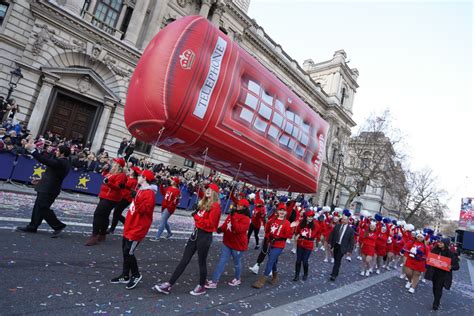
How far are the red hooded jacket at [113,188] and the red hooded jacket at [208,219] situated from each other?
2466mm

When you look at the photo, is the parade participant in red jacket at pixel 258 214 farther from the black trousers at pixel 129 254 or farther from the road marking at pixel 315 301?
the black trousers at pixel 129 254

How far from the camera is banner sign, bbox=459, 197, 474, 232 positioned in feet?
135

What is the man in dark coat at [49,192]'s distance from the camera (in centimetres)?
594

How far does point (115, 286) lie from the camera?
444 centimetres

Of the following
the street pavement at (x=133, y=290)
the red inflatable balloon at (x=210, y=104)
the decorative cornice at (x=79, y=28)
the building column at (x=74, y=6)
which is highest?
the building column at (x=74, y=6)

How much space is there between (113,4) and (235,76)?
19.6 meters

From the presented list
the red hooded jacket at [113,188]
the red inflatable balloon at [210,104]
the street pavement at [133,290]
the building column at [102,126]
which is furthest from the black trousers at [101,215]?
the building column at [102,126]

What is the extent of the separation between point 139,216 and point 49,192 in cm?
271

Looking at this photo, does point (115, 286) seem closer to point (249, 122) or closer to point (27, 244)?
point (27, 244)

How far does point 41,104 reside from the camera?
17000mm

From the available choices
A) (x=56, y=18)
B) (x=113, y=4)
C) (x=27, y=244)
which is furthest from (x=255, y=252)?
(x=113, y=4)

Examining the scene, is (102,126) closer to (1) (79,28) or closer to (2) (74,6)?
(1) (79,28)

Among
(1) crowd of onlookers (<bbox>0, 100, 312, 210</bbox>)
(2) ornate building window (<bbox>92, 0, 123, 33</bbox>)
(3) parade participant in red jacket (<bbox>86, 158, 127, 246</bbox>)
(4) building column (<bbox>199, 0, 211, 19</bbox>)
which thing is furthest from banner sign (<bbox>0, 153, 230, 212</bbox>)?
(4) building column (<bbox>199, 0, 211, 19</bbox>)

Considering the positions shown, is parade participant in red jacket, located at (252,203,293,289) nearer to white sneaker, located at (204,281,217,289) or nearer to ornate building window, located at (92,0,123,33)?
white sneaker, located at (204,281,217,289)
